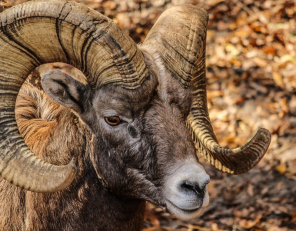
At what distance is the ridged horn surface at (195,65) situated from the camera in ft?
13.8

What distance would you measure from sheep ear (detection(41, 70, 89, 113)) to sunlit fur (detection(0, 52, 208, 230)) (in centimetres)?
5

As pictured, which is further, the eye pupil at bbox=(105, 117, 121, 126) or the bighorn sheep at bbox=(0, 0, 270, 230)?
the eye pupil at bbox=(105, 117, 121, 126)

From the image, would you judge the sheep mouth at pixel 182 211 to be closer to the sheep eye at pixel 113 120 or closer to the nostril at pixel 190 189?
the nostril at pixel 190 189

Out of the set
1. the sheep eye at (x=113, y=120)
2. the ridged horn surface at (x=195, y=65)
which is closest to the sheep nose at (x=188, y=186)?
the sheep eye at (x=113, y=120)

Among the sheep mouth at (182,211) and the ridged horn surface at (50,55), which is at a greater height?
the ridged horn surface at (50,55)

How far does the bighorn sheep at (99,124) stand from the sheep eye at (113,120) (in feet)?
0.04

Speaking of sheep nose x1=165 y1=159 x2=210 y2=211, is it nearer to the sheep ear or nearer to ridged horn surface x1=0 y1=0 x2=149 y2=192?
ridged horn surface x1=0 y1=0 x2=149 y2=192

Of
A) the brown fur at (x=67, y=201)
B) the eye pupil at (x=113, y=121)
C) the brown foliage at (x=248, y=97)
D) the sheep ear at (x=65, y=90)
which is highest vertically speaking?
the sheep ear at (x=65, y=90)

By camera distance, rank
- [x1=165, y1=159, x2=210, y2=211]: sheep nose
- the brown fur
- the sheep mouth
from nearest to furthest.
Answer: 1. [x1=165, y1=159, x2=210, y2=211]: sheep nose
2. the sheep mouth
3. the brown fur

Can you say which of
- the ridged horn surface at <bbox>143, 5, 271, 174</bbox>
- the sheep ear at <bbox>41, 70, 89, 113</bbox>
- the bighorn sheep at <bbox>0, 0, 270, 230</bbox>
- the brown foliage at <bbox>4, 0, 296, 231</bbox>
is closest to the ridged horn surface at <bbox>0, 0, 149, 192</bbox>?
the bighorn sheep at <bbox>0, 0, 270, 230</bbox>

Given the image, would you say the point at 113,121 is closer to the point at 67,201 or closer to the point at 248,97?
the point at 67,201

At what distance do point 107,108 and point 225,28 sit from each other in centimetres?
625

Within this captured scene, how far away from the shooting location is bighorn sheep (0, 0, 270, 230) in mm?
3689

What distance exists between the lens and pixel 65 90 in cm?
388
